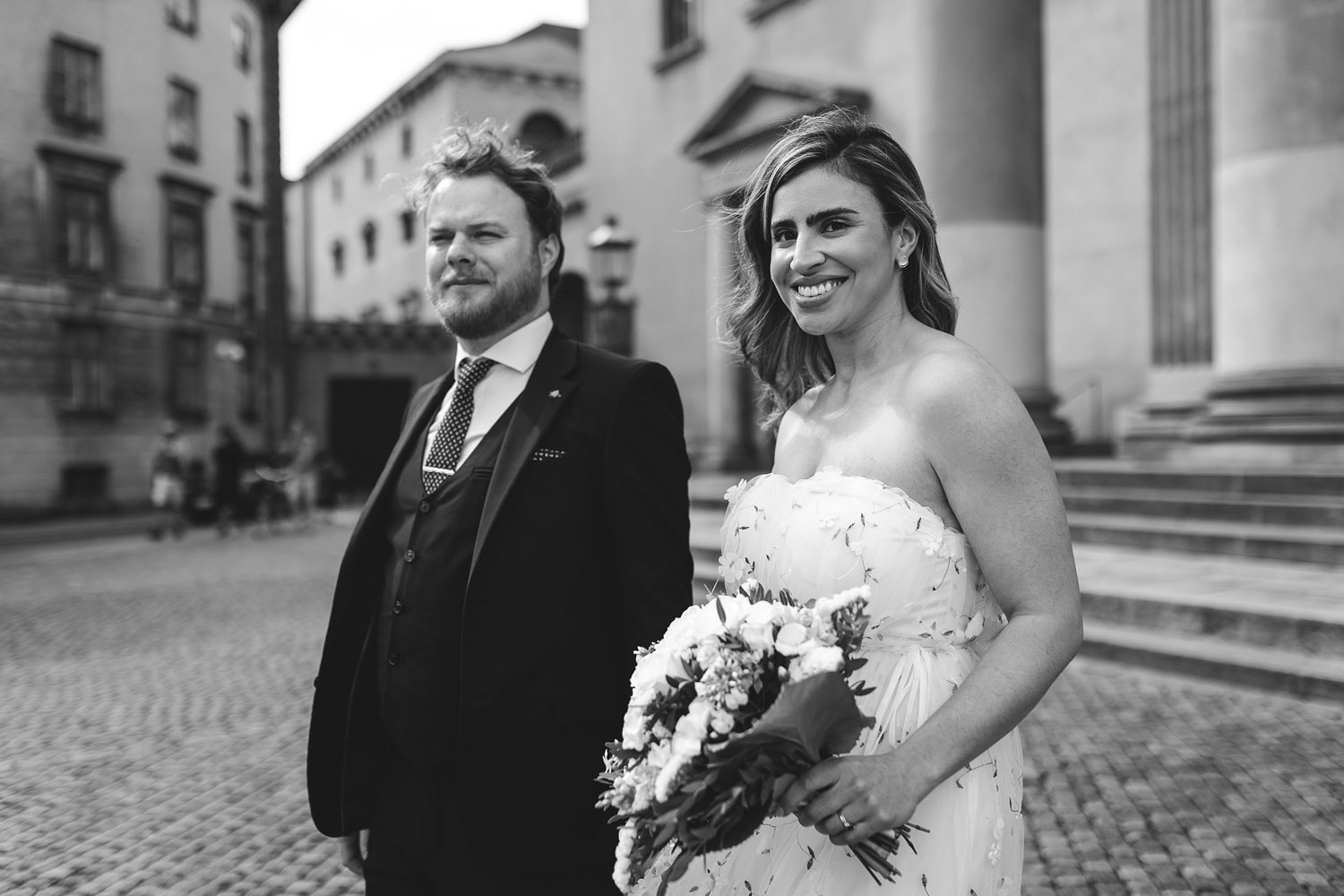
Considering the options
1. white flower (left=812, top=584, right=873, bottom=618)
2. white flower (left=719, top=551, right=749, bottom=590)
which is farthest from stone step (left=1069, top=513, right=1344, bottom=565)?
white flower (left=812, top=584, right=873, bottom=618)

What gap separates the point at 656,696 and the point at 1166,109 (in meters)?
12.0

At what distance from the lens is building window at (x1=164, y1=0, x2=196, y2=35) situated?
84.1ft

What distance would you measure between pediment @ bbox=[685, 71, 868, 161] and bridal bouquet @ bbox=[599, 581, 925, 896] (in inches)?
547

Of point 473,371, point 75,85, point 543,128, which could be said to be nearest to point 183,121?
point 75,85

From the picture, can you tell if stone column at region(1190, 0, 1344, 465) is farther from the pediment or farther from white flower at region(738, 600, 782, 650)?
white flower at region(738, 600, 782, 650)

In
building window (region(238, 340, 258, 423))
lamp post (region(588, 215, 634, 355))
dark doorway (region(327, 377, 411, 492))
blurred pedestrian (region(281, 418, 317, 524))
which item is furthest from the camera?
dark doorway (region(327, 377, 411, 492))

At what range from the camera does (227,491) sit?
1919 centimetres

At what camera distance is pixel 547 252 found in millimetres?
2551

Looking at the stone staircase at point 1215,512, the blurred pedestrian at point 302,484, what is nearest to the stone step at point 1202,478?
the stone staircase at point 1215,512

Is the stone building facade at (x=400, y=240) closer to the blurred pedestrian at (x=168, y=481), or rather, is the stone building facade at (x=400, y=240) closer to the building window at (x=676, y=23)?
the building window at (x=676, y=23)

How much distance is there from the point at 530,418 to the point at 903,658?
92cm

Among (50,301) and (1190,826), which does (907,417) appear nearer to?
(1190,826)

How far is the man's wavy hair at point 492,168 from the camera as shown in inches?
93.6

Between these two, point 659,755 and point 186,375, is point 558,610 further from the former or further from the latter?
point 186,375
